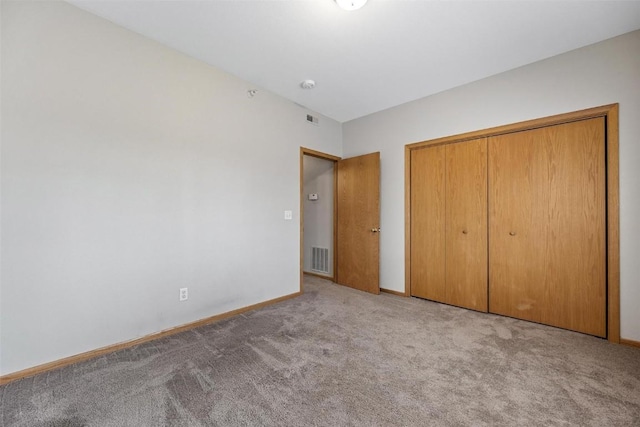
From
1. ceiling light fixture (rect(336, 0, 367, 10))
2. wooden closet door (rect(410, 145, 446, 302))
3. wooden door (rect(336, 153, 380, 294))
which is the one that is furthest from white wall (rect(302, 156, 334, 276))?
ceiling light fixture (rect(336, 0, 367, 10))

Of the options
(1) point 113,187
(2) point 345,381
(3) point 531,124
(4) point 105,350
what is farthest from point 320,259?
(3) point 531,124

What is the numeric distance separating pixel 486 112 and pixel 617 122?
1044mm

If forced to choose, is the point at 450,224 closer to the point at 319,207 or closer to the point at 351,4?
the point at 319,207

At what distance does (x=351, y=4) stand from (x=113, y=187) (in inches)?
90.0

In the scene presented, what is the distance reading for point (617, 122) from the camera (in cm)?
230

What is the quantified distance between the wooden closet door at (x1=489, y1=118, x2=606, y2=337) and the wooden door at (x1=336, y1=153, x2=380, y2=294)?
1.38m

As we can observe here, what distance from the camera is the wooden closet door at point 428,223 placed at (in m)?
3.36

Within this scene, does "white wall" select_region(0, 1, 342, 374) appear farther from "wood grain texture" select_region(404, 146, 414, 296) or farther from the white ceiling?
"wood grain texture" select_region(404, 146, 414, 296)

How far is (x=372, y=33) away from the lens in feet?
7.38

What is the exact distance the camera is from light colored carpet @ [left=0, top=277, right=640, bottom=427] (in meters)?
1.46

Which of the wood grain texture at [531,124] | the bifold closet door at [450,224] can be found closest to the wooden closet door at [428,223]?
Result: the bifold closet door at [450,224]

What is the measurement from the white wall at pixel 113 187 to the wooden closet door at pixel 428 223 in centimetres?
205

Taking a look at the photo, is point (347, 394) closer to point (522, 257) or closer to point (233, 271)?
point (233, 271)

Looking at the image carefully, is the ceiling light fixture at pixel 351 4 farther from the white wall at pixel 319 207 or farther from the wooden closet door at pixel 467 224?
the white wall at pixel 319 207
